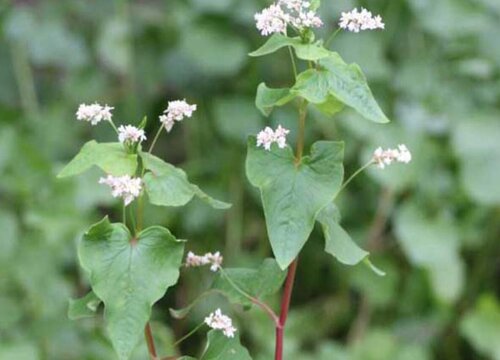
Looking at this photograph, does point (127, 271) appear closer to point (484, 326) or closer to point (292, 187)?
point (292, 187)

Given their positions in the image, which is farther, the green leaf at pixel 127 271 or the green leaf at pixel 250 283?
the green leaf at pixel 250 283

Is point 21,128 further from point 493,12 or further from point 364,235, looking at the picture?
point 493,12

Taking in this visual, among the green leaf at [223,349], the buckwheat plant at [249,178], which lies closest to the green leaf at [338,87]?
the buckwheat plant at [249,178]

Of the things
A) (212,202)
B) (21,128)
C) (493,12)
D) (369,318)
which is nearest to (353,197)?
(369,318)

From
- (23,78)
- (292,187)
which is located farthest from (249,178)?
(23,78)

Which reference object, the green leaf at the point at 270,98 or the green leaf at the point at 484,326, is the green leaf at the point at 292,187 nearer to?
the green leaf at the point at 270,98

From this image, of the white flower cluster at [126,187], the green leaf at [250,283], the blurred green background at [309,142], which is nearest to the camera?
→ the white flower cluster at [126,187]
